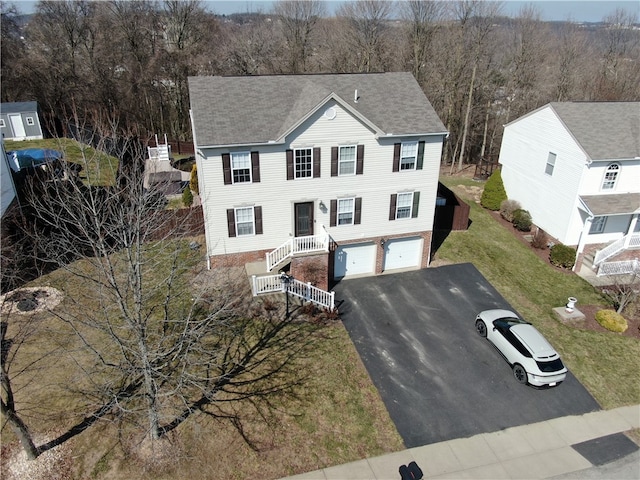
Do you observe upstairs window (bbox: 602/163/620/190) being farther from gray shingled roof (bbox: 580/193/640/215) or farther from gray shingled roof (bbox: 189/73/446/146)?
gray shingled roof (bbox: 189/73/446/146)

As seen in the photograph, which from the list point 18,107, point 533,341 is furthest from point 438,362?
point 18,107

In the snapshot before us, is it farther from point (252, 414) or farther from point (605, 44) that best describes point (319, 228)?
point (605, 44)

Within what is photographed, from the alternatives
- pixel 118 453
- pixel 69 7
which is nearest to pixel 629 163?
pixel 118 453

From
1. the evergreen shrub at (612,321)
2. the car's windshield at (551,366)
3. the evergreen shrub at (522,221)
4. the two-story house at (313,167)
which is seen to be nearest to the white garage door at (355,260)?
the two-story house at (313,167)

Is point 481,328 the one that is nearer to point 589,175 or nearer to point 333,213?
point 333,213

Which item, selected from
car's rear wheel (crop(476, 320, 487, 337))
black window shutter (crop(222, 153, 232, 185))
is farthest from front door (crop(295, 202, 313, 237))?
car's rear wheel (crop(476, 320, 487, 337))

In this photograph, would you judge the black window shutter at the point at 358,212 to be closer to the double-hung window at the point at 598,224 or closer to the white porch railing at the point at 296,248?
the white porch railing at the point at 296,248
